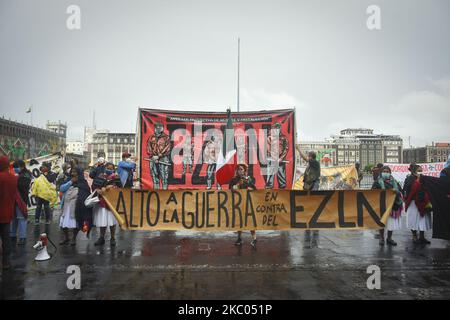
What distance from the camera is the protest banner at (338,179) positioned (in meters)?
17.2

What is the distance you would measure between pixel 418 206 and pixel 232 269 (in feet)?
17.9

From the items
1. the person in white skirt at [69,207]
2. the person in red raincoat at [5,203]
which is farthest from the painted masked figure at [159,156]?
the person in red raincoat at [5,203]

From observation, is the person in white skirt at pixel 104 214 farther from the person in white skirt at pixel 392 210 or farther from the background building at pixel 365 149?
the background building at pixel 365 149

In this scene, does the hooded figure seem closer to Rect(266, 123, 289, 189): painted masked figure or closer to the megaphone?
the megaphone

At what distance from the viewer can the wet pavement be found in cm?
471

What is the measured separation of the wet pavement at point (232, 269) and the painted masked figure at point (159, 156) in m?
2.45

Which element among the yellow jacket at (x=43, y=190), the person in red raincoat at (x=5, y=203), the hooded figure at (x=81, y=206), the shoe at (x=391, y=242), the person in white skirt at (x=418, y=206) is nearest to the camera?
the person in red raincoat at (x=5, y=203)

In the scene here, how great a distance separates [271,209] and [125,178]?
4.21 metres

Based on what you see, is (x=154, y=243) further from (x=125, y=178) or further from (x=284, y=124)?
(x=284, y=124)

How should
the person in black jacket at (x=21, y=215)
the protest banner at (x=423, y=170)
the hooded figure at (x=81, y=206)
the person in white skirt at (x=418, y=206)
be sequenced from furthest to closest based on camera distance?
the protest banner at (x=423, y=170), the person in white skirt at (x=418, y=206), the person in black jacket at (x=21, y=215), the hooded figure at (x=81, y=206)

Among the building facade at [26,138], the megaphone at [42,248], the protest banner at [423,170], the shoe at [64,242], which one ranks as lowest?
the shoe at [64,242]

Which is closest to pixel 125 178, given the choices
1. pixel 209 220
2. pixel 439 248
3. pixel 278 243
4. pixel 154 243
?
pixel 154 243

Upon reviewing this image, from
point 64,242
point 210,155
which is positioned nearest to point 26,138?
point 210,155
